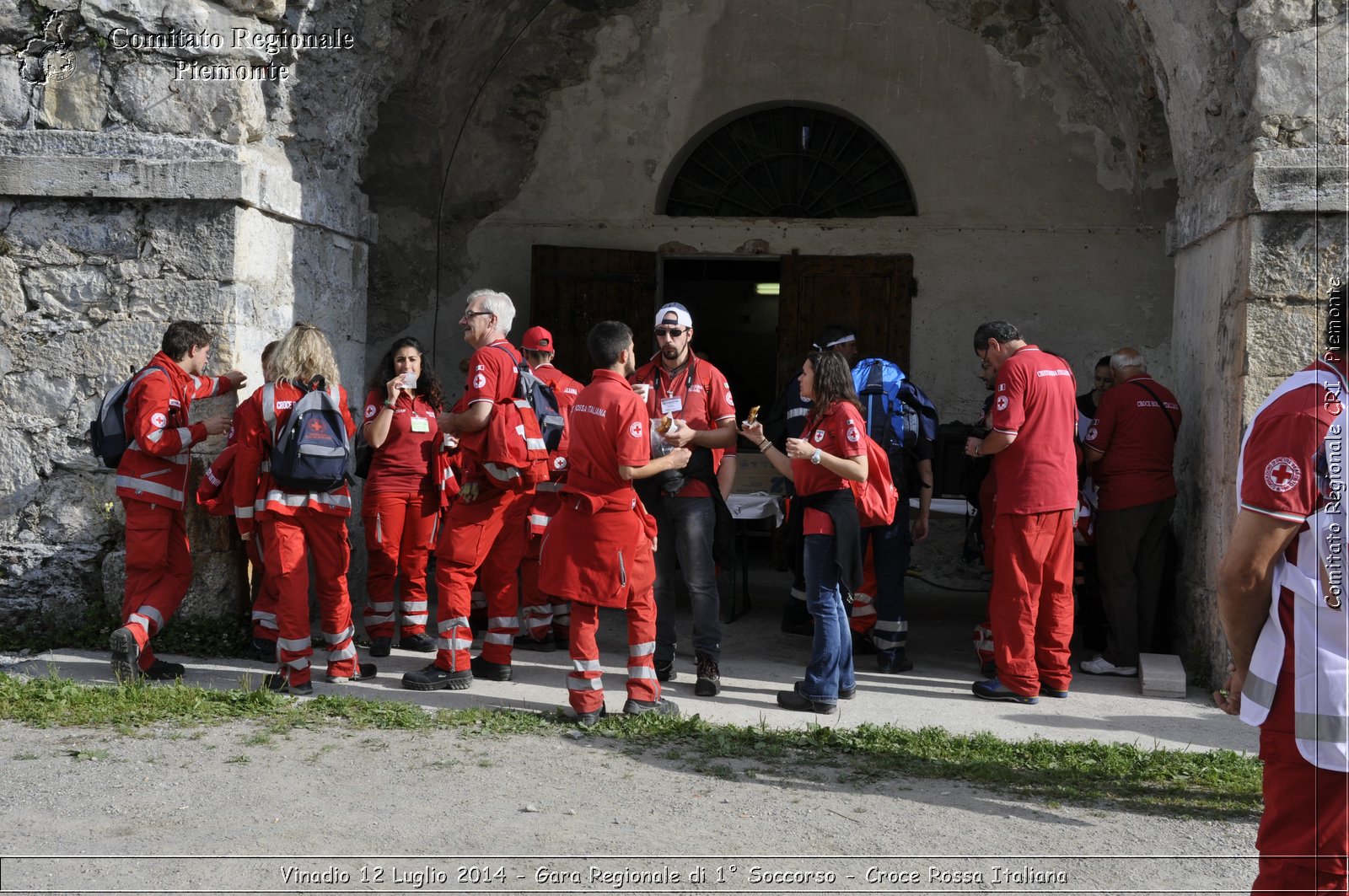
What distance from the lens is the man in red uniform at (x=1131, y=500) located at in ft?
21.1

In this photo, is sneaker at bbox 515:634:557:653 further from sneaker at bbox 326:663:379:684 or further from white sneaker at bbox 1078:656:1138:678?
white sneaker at bbox 1078:656:1138:678

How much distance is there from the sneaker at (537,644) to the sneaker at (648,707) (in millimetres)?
1491

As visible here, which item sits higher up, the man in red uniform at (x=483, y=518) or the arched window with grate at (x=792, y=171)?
the arched window with grate at (x=792, y=171)

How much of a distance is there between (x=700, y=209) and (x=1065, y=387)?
14.7 feet

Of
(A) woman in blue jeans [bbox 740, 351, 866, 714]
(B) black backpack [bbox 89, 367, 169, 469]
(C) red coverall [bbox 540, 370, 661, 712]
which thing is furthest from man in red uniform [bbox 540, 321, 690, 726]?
(B) black backpack [bbox 89, 367, 169, 469]

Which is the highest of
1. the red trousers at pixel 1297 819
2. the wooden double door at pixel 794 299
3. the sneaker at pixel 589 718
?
the wooden double door at pixel 794 299

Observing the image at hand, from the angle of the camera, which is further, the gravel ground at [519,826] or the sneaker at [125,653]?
the sneaker at [125,653]

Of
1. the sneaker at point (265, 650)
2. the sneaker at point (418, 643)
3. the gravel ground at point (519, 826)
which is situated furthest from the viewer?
the sneaker at point (418, 643)

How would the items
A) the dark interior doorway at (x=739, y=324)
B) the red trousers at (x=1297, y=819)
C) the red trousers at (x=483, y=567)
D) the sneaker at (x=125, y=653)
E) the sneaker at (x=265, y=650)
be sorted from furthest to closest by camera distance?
the dark interior doorway at (x=739, y=324), the sneaker at (x=265, y=650), the red trousers at (x=483, y=567), the sneaker at (x=125, y=653), the red trousers at (x=1297, y=819)

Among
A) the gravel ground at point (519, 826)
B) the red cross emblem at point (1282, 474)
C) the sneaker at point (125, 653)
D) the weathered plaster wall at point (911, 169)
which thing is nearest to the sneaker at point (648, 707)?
the gravel ground at point (519, 826)

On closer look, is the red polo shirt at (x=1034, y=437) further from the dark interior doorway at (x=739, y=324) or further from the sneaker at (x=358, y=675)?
the dark interior doorway at (x=739, y=324)

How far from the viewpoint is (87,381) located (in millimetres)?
6445

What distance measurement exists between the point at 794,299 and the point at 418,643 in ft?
13.9

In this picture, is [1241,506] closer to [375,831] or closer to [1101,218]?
[375,831]
